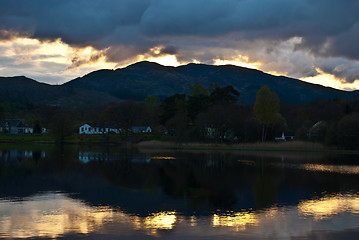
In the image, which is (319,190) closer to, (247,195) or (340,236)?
(247,195)

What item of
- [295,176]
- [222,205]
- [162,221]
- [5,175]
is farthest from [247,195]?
[5,175]

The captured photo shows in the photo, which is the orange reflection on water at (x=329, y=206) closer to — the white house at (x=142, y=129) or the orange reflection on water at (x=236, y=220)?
the orange reflection on water at (x=236, y=220)

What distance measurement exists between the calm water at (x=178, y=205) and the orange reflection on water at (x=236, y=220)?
0.15 ft

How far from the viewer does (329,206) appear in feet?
75.4

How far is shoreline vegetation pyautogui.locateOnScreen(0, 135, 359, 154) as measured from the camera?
79.1m

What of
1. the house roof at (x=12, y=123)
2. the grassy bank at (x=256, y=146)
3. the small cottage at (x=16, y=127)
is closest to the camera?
the grassy bank at (x=256, y=146)

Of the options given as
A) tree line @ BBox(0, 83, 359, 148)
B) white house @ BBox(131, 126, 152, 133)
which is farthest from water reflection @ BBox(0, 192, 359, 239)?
white house @ BBox(131, 126, 152, 133)

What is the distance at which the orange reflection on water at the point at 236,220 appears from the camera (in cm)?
1777

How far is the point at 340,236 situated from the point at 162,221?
8.16m

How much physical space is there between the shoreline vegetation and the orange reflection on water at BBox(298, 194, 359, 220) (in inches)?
2054

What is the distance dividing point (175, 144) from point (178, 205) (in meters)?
70.9

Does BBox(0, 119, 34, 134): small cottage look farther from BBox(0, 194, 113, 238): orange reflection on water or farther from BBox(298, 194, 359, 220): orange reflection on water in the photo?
BBox(298, 194, 359, 220): orange reflection on water

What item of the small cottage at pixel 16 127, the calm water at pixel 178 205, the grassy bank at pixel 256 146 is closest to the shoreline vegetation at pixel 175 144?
the grassy bank at pixel 256 146

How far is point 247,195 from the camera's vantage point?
2652 cm
